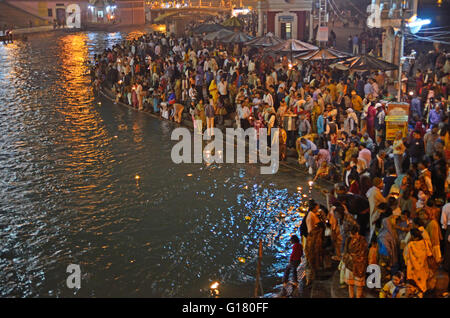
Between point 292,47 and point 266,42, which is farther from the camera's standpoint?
point 266,42

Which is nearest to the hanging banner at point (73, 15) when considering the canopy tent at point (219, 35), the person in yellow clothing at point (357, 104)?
the canopy tent at point (219, 35)

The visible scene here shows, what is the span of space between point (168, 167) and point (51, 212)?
12.3 feet

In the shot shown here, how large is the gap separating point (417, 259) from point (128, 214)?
639cm

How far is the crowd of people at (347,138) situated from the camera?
8109 millimetres

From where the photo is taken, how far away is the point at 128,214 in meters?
11.9

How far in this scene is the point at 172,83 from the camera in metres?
22.1

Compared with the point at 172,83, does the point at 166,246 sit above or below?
below

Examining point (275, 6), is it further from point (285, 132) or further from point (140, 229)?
point (140, 229)

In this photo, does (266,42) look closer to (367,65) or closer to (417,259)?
(367,65)

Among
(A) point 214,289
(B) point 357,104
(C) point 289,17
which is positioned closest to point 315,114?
(B) point 357,104

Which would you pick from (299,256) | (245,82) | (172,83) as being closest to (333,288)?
(299,256)

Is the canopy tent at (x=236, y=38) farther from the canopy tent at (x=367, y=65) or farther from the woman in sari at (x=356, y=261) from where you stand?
the woman in sari at (x=356, y=261)

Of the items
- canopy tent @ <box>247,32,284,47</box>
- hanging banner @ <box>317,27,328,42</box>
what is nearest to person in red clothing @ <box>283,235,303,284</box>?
hanging banner @ <box>317,27,328,42</box>

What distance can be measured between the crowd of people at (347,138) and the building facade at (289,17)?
8.07 metres
